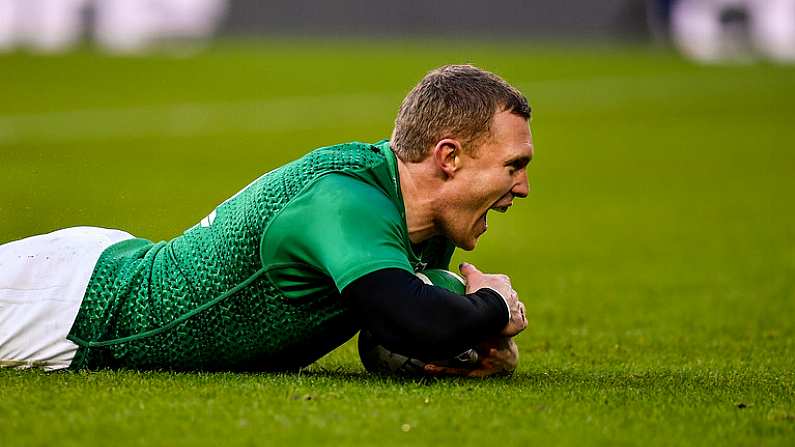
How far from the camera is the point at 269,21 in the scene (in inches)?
1441

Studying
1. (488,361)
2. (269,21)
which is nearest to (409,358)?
(488,361)

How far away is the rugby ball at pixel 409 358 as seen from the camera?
19.8 feet

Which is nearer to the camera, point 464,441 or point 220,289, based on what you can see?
point 464,441

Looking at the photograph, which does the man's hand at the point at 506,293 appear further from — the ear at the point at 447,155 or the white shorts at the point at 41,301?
the white shorts at the point at 41,301

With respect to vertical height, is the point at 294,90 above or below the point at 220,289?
below

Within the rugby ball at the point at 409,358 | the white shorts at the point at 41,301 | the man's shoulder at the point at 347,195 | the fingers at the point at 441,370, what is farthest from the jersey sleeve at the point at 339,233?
the white shorts at the point at 41,301

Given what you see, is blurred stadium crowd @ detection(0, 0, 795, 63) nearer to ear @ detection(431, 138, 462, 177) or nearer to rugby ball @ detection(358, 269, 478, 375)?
rugby ball @ detection(358, 269, 478, 375)

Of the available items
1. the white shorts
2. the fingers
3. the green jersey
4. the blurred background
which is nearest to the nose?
the green jersey

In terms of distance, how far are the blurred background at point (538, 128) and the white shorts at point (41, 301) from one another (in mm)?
730

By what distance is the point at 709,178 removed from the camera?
21.0 m

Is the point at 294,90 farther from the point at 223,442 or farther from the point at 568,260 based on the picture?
the point at 223,442

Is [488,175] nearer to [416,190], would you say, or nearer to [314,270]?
[416,190]

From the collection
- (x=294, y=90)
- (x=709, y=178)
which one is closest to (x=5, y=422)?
(x=709, y=178)

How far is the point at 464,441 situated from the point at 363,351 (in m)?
1.45
